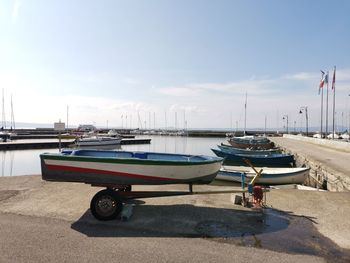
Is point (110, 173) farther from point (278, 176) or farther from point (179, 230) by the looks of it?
point (278, 176)

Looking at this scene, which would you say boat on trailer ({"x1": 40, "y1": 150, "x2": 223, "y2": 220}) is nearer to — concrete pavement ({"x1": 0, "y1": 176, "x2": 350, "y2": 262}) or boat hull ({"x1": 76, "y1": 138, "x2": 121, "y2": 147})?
concrete pavement ({"x1": 0, "y1": 176, "x2": 350, "y2": 262})

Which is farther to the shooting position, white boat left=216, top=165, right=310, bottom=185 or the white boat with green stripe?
white boat left=216, top=165, right=310, bottom=185

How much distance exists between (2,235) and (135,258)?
10.6 feet

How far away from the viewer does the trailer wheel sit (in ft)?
26.4

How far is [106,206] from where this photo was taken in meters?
8.08

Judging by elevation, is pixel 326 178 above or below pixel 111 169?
below

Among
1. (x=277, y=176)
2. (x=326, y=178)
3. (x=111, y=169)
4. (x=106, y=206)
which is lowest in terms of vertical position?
(x=277, y=176)

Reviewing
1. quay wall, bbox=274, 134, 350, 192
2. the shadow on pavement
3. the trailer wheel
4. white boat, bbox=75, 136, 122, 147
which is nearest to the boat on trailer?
the trailer wheel

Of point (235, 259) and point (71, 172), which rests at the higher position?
point (71, 172)

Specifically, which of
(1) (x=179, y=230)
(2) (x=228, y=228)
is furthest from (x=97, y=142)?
(2) (x=228, y=228)

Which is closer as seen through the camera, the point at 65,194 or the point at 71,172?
the point at 71,172

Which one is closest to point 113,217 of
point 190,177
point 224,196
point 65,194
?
point 190,177

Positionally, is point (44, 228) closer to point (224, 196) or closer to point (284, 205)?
point (224, 196)

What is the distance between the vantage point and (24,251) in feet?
19.8
